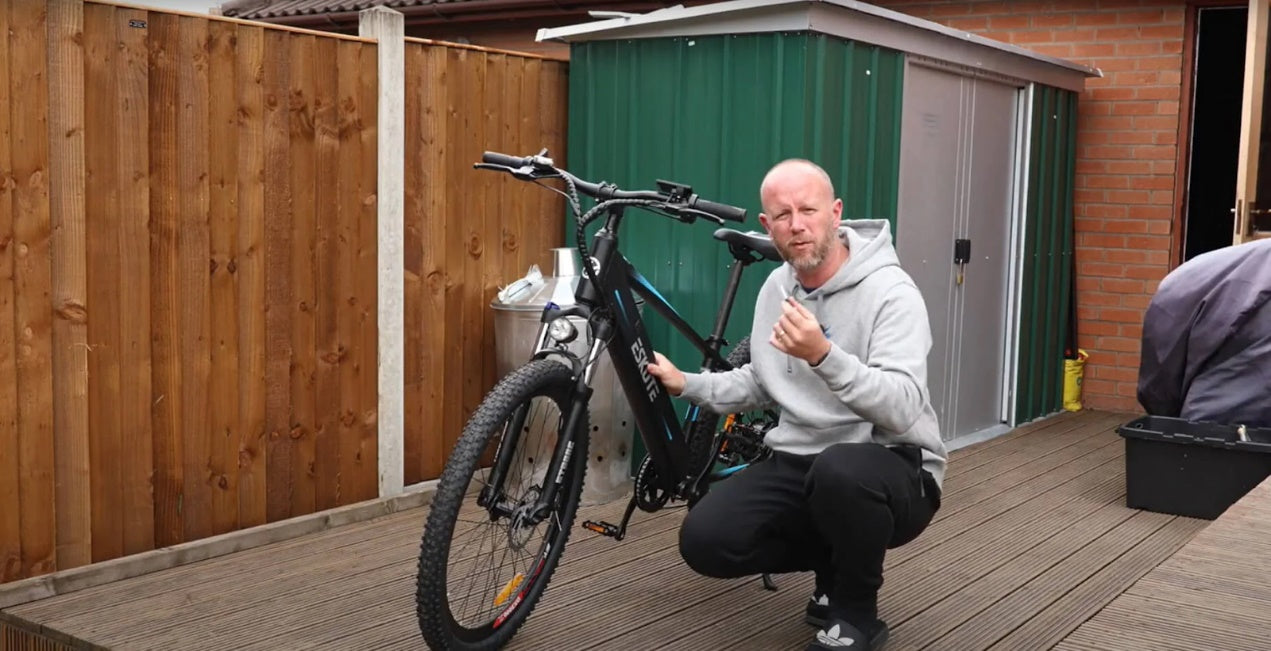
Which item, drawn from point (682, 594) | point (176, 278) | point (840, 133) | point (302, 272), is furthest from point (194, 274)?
point (840, 133)

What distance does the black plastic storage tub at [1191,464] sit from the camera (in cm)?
506

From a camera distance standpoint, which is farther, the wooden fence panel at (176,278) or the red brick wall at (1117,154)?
the red brick wall at (1117,154)

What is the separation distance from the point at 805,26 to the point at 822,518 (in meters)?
2.47

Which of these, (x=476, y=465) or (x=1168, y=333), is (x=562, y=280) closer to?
(x=476, y=465)

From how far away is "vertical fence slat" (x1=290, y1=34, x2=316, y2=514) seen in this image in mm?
4676

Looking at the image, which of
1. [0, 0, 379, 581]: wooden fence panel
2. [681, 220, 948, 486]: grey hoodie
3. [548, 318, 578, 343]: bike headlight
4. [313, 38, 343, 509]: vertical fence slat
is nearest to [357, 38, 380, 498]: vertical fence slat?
[0, 0, 379, 581]: wooden fence panel

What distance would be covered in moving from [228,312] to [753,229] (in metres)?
2.03

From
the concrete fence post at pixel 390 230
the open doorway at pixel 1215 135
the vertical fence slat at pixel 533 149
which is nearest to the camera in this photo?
the concrete fence post at pixel 390 230

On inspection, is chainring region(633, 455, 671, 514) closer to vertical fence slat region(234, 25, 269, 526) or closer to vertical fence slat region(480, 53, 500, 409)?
vertical fence slat region(234, 25, 269, 526)

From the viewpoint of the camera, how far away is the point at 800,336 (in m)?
2.96

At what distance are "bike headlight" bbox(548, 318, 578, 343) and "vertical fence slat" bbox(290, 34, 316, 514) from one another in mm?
1492

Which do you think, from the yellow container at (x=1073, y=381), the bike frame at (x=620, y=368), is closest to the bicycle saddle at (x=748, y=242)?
the bike frame at (x=620, y=368)

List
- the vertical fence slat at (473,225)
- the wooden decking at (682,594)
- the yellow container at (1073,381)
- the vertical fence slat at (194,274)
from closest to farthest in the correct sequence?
the wooden decking at (682,594), the vertical fence slat at (194,274), the vertical fence slat at (473,225), the yellow container at (1073,381)

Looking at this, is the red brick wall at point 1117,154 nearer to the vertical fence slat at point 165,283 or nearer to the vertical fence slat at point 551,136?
the vertical fence slat at point 551,136
